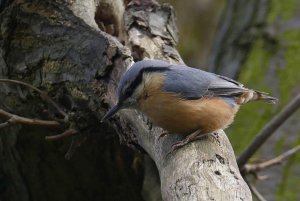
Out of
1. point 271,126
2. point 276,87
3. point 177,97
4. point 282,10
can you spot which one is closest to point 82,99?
point 177,97

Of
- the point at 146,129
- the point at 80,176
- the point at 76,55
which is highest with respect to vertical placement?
the point at 76,55

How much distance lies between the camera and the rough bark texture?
2.60m

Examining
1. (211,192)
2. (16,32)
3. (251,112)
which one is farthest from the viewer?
(251,112)

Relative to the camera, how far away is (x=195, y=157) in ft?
7.60

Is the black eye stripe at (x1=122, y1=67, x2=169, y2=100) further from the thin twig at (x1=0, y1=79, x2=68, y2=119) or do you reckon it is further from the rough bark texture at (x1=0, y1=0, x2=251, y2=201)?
the thin twig at (x1=0, y1=79, x2=68, y2=119)

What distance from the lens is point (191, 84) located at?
8.91 feet

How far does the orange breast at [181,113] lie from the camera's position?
8.60 feet

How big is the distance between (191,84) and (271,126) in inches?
17.9

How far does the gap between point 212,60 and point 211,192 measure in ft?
7.69

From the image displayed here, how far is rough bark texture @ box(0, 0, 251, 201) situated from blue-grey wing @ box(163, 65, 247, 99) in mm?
168

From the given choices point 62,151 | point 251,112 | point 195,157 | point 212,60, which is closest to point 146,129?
point 195,157

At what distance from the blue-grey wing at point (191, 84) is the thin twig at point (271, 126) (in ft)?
0.94

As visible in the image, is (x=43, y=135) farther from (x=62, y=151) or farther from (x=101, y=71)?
(x=101, y=71)

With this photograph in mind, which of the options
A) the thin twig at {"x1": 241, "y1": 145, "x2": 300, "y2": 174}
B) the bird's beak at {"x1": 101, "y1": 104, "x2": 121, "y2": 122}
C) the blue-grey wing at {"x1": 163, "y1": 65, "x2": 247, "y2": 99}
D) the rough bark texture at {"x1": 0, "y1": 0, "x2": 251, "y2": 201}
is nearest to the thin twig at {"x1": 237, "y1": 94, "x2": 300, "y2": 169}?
the thin twig at {"x1": 241, "y1": 145, "x2": 300, "y2": 174}
